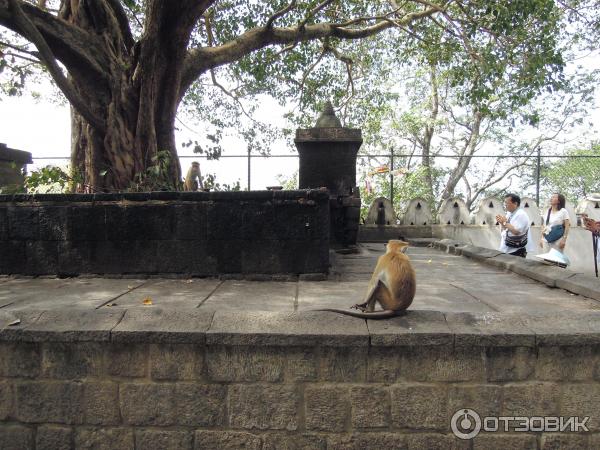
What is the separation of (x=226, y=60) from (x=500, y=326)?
699 centimetres

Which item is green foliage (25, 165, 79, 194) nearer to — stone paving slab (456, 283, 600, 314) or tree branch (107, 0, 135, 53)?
tree branch (107, 0, 135, 53)

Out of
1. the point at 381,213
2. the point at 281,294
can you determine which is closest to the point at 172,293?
the point at 281,294

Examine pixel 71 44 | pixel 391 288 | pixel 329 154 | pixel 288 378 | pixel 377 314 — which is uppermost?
pixel 71 44

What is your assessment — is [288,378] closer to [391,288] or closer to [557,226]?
[391,288]

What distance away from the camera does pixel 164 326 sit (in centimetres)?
258

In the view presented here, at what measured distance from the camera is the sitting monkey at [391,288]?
102 inches

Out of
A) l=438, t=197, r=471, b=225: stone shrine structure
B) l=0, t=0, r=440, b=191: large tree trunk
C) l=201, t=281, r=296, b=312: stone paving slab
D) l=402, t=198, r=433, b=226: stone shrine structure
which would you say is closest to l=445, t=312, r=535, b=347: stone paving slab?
l=201, t=281, r=296, b=312: stone paving slab

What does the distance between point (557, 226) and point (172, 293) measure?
5017mm

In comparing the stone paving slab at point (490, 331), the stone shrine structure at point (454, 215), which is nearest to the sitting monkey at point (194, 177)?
the stone shrine structure at point (454, 215)

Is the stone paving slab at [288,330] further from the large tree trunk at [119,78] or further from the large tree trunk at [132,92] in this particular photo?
the large tree trunk at [132,92]

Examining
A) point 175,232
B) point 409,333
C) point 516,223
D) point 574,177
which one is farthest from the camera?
point 574,177

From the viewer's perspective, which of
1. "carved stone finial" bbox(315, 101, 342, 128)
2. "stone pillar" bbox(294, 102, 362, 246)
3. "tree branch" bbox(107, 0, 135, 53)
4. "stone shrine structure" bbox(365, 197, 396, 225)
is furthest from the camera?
"stone shrine structure" bbox(365, 197, 396, 225)

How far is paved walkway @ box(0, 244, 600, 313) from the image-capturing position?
3123 mm

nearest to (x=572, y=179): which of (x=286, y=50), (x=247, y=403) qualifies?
(x=286, y=50)
